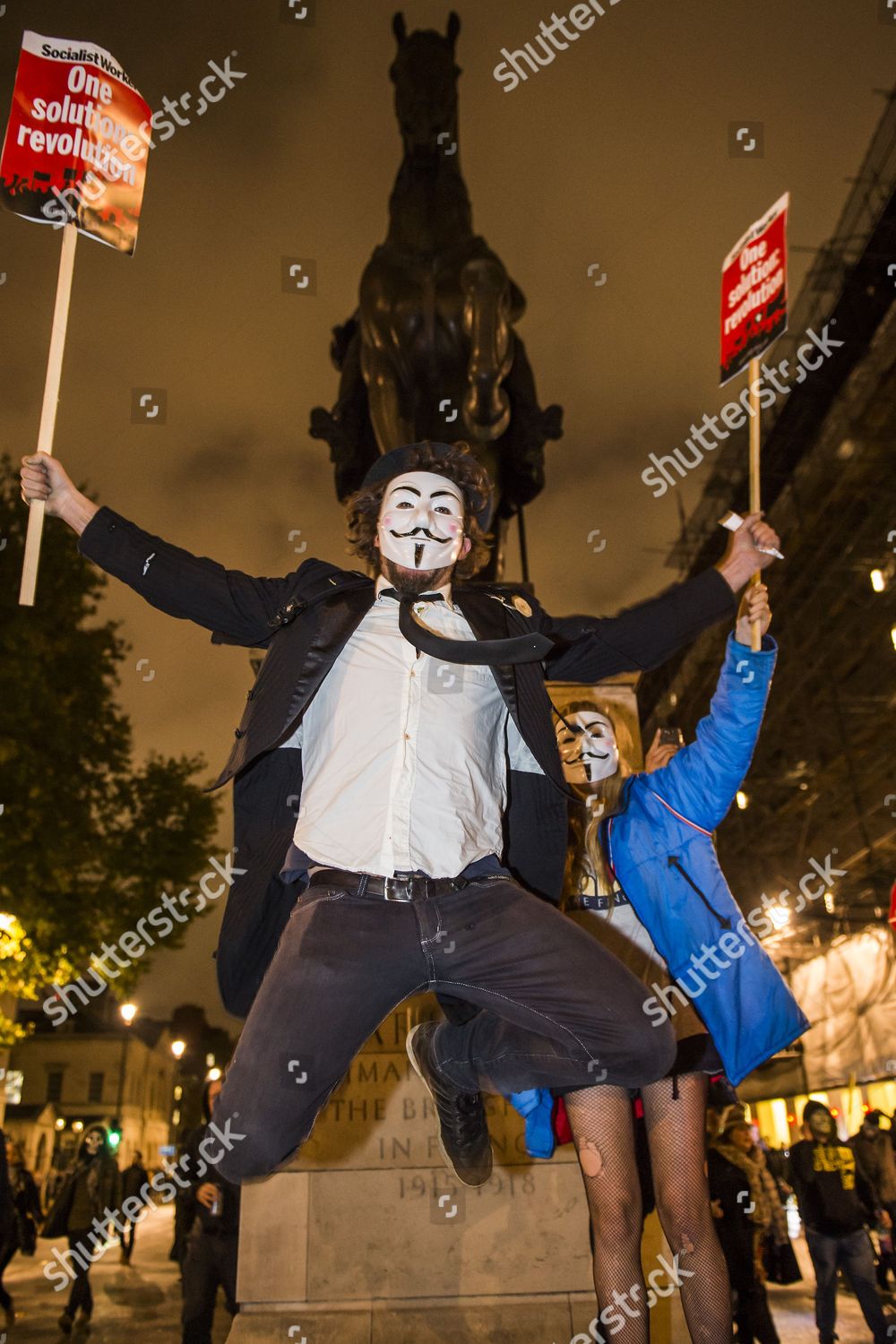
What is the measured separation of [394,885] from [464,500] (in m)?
1.40

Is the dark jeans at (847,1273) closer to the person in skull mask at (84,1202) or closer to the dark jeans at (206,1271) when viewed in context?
the dark jeans at (206,1271)

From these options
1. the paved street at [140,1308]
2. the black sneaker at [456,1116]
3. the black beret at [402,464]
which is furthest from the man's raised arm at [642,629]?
the paved street at [140,1308]

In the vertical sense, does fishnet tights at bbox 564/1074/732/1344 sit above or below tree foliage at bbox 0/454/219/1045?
below

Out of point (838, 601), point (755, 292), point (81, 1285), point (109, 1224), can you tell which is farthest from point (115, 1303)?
point (838, 601)

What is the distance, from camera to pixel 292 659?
127 inches

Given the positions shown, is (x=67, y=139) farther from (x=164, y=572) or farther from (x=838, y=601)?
(x=838, y=601)

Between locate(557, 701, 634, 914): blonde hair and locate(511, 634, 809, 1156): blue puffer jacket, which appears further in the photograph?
locate(557, 701, 634, 914): blonde hair

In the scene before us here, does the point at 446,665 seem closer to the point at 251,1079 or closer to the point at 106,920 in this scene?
the point at 251,1079

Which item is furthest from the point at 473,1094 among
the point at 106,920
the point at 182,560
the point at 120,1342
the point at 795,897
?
the point at 795,897

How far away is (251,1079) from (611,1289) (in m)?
1.56

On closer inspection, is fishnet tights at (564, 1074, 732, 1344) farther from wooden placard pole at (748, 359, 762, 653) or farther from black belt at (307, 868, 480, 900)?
wooden placard pole at (748, 359, 762, 653)

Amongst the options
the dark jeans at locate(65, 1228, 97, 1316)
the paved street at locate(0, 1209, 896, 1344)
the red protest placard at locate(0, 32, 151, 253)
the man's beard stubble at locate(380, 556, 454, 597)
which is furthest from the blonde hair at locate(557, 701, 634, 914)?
the dark jeans at locate(65, 1228, 97, 1316)

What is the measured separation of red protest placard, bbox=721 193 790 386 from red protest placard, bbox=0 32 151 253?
108 inches

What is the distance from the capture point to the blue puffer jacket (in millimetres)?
3822
